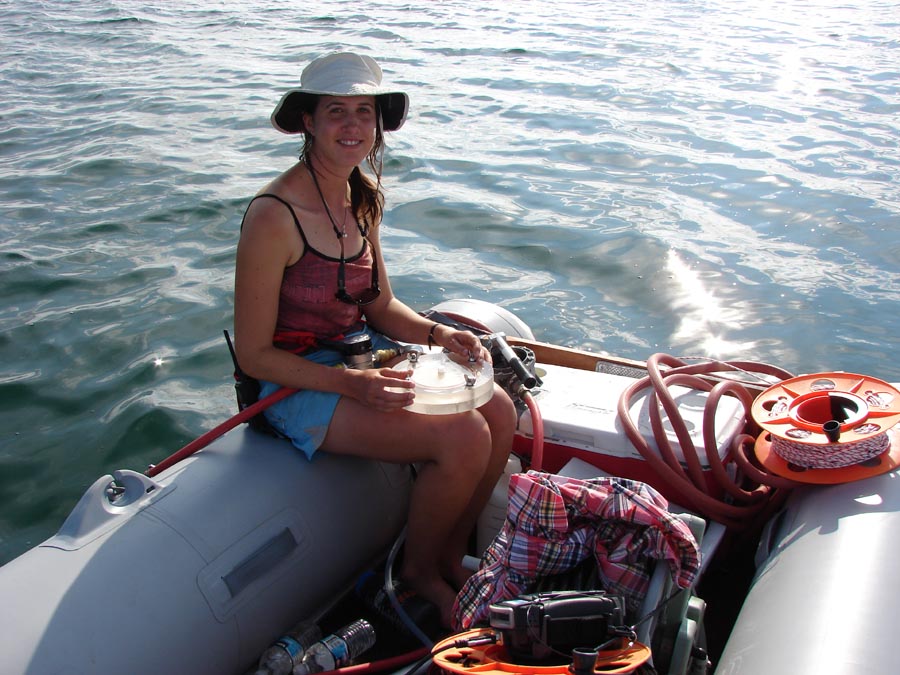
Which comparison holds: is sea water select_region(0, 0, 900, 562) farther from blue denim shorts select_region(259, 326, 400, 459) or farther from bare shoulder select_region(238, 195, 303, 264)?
bare shoulder select_region(238, 195, 303, 264)

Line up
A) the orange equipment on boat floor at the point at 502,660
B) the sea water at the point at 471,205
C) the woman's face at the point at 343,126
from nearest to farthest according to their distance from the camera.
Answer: the orange equipment on boat floor at the point at 502,660 < the woman's face at the point at 343,126 < the sea water at the point at 471,205

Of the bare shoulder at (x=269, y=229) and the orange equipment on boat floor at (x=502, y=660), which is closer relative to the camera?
the orange equipment on boat floor at (x=502, y=660)

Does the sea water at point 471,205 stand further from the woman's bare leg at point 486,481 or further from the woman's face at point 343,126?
the woman's face at point 343,126

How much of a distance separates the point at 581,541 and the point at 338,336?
3.56ft

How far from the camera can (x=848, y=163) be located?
779 centimetres

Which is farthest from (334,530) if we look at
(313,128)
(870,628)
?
(870,628)

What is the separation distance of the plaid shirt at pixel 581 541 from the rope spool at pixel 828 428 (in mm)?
676

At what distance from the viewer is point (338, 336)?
2.67 metres

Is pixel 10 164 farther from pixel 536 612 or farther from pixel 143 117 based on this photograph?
pixel 536 612

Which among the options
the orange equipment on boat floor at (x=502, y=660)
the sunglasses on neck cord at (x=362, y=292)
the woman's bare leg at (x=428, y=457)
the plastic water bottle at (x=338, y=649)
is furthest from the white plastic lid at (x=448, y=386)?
the orange equipment on boat floor at (x=502, y=660)

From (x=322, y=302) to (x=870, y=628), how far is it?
1627 millimetres

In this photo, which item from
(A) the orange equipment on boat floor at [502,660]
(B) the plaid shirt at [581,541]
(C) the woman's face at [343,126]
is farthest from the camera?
(C) the woman's face at [343,126]

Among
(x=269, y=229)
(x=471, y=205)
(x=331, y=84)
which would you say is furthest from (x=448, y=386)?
(x=471, y=205)

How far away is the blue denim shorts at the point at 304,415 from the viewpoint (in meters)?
2.42
